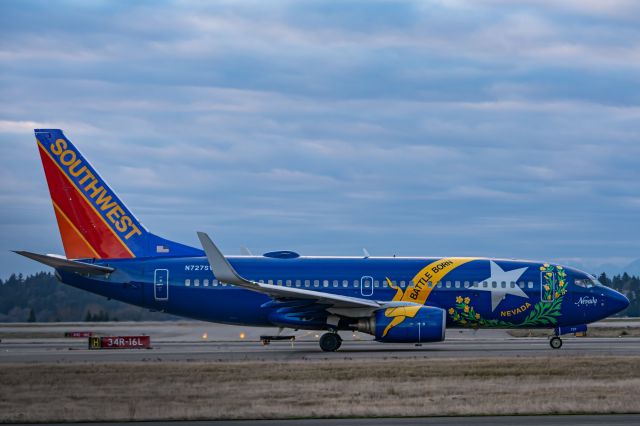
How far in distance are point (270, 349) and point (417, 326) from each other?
246 inches

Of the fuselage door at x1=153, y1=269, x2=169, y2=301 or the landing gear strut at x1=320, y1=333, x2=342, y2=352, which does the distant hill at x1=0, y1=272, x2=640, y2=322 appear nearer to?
the fuselage door at x1=153, y1=269, x2=169, y2=301

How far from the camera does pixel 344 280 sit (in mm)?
41750

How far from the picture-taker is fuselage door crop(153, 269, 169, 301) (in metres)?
42.1

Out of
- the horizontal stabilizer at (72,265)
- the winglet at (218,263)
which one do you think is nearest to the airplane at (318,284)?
the horizontal stabilizer at (72,265)

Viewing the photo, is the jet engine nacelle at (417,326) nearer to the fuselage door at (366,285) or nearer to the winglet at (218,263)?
the fuselage door at (366,285)

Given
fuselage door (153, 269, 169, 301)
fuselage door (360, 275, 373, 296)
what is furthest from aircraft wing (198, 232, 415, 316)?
fuselage door (153, 269, 169, 301)

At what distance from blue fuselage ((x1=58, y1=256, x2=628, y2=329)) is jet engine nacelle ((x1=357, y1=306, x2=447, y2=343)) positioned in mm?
2159

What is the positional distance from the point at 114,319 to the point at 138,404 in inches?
1833

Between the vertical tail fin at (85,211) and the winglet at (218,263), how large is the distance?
225 inches

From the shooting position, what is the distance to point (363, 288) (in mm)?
41500

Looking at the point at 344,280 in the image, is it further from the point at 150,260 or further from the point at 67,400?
the point at 67,400

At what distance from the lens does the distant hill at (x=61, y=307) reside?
223ft

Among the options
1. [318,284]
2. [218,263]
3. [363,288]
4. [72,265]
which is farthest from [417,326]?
[72,265]

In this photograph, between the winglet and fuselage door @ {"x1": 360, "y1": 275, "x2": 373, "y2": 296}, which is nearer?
the winglet
